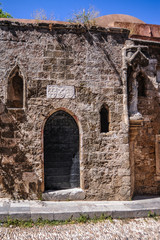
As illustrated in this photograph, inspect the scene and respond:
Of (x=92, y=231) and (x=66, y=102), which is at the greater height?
(x=66, y=102)

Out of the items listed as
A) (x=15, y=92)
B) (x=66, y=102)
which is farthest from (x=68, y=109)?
(x=15, y=92)

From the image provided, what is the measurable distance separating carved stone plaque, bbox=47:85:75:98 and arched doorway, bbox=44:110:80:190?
1.44 ft

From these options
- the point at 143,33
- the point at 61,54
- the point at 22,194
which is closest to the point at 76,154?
the point at 22,194

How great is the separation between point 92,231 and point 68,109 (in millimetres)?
2907

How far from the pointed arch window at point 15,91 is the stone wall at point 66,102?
0.39ft

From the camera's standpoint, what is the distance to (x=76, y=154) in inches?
252

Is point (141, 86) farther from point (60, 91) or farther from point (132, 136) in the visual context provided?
point (60, 91)

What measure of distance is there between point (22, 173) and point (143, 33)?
19.9 feet

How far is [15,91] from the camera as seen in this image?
20.4 ft

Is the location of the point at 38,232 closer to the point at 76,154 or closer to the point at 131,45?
the point at 76,154

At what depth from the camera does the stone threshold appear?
19.7 ft

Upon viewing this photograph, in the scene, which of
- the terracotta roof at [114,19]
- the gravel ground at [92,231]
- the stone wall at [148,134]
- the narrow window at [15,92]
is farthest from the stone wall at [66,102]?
the terracotta roof at [114,19]

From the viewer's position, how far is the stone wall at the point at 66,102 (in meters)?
5.98

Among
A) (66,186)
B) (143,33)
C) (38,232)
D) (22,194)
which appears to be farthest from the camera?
(143,33)
